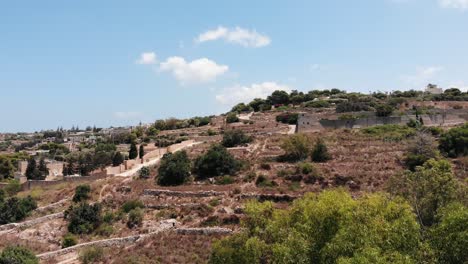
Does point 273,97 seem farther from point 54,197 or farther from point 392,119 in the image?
point 54,197

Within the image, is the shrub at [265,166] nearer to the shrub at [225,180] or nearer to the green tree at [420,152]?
the shrub at [225,180]

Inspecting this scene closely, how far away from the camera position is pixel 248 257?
15.2 m

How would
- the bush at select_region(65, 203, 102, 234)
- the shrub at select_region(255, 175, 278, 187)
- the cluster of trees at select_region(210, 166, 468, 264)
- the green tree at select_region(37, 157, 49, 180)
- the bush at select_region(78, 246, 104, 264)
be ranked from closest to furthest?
the cluster of trees at select_region(210, 166, 468, 264) < the bush at select_region(78, 246, 104, 264) < the bush at select_region(65, 203, 102, 234) < the shrub at select_region(255, 175, 278, 187) < the green tree at select_region(37, 157, 49, 180)

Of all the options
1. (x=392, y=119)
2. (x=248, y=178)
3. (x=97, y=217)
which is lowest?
(x=97, y=217)

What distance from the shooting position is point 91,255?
23.5m

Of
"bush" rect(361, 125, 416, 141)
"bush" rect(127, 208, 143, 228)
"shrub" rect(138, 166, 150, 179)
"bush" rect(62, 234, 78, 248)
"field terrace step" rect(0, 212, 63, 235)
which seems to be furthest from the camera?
"bush" rect(361, 125, 416, 141)

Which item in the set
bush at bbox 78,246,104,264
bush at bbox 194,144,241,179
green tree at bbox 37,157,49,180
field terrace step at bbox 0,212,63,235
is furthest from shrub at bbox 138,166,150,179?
green tree at bbox 37,157,49,180

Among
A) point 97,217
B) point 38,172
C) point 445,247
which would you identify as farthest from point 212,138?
point 445,247

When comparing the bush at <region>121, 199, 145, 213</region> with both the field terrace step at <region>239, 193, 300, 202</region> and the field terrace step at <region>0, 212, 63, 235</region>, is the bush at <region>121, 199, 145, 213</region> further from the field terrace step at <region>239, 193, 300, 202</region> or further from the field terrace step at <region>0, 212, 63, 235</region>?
the field terrace step at <region>239, 193, 300, 202</region>

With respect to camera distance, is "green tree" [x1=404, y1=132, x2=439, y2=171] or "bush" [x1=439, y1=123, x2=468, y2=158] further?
"bush" [x1=439, y1=123, x2=468, y2=158]

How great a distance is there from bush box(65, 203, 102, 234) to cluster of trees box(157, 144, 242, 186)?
596 centimetres

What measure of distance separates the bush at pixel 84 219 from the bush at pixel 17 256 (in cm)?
587

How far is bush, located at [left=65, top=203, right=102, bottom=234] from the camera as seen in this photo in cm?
2822

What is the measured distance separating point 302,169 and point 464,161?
11.1m
